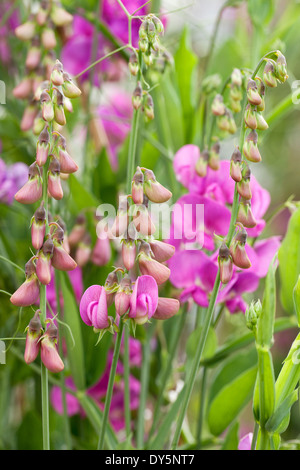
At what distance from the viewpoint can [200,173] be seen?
0.45 meters

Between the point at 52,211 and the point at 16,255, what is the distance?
0.15 meters

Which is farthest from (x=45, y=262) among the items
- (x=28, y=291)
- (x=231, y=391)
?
(x=231, y=391)

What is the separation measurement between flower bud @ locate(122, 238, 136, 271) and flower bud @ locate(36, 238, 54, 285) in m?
0.04

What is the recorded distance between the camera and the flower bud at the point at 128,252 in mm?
344

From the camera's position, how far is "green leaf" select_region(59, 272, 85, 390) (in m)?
0.47

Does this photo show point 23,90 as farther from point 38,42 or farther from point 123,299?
point 123,299

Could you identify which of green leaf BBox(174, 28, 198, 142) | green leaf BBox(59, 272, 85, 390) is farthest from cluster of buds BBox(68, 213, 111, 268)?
green leaf BBox(174, 28, 198, 142)

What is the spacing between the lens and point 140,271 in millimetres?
352

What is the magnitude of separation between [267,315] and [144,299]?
0.25ft

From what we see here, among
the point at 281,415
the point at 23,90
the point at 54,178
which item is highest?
the point at 23,90

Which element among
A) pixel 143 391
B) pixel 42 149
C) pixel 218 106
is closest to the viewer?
pixel 42 149

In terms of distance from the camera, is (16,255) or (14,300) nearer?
(14,300)
